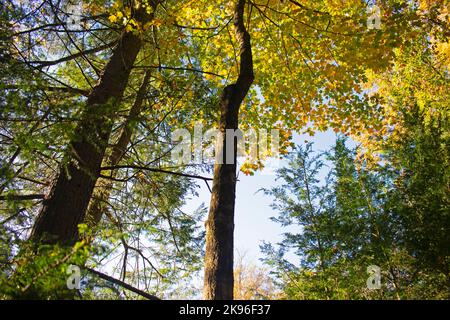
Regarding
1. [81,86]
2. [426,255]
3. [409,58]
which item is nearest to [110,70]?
[81,86]

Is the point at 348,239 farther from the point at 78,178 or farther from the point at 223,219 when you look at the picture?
the point at 78,178

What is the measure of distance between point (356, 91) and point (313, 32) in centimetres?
199

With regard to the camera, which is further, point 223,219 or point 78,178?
point 78,178

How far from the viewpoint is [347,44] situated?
7598mm

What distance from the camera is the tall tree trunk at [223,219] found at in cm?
335

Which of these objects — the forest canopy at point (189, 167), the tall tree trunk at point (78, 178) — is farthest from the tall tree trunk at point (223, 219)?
the tall tree trunk at point (78, 178)

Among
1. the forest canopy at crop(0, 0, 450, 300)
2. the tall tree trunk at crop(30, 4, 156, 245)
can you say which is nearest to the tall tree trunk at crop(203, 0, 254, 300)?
the forest canopy at crop(0, 0, 450, 300)

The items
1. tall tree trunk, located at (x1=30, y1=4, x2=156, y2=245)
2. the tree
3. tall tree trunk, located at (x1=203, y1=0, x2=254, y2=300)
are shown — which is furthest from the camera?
the tree

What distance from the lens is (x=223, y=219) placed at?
371 cm

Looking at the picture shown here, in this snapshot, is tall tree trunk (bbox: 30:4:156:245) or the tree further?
the tree

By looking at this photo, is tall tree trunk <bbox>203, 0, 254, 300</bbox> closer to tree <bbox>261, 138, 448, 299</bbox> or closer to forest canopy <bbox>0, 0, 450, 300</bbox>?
forest canopy <bbox>0, 0, 450, 300</bbox>

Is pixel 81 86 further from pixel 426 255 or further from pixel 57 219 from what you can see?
pixel 426 255

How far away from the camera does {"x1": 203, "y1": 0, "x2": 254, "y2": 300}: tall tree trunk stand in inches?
132

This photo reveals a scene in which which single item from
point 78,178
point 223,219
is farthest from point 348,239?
point 78,178
